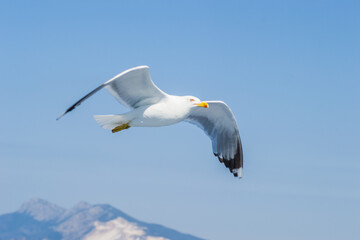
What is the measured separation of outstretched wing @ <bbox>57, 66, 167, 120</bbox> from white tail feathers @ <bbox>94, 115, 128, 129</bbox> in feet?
1.27

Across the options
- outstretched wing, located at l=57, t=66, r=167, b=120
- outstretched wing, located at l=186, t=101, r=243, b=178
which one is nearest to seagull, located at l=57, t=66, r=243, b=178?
outstretched wing, located at l=57, t=66, r=167, b=120

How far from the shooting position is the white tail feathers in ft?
39.1

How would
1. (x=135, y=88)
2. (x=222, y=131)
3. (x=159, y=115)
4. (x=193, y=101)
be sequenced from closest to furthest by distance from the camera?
(x=159, y=115) < (x=135, y=88) < (x=193, y=101) < (x=222, y=131)

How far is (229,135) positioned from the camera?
14.9 metres

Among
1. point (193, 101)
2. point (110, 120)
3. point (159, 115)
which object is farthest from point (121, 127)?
point (193, 101)

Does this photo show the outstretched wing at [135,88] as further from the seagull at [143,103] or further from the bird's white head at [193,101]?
the bird's white head at [193,101]

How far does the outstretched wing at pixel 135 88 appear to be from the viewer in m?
11.6

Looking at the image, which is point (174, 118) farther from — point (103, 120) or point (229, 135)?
point (229, 135)

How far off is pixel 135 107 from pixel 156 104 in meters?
0.50

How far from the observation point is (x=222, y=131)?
14.8 metres

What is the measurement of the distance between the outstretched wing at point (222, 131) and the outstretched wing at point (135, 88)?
204 cm

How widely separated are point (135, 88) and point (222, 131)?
351 cm

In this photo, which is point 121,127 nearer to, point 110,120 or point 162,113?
point 110,120

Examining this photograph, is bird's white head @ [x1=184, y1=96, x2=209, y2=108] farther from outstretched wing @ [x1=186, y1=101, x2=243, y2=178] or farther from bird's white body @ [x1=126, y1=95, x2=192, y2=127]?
outstretched wing @ [x1=186, y1=101, x2=243, y2=178]
